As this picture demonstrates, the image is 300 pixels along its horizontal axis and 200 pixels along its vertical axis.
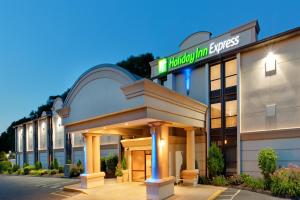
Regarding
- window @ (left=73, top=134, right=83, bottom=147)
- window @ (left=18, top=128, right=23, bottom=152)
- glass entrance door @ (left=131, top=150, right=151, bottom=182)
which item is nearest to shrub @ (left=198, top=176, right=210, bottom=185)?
glass entrance door @ (left=131, top=150, right=151, bottom=182)

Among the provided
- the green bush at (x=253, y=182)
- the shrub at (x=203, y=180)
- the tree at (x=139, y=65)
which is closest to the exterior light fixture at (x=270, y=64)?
the green bush at (x=253, y=182)

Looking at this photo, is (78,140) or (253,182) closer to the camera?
(253,182)

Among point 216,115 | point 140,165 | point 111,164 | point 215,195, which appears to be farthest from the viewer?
point 111,164

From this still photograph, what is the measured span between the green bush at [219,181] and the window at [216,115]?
338 cm

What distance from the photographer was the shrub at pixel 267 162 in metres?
13.8

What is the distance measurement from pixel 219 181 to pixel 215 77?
6.92 metres

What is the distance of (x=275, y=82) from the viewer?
15.1 m

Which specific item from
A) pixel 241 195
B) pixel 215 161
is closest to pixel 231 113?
pixel 215 161

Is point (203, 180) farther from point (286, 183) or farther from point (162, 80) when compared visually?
point (162, 80)

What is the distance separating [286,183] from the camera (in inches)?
497

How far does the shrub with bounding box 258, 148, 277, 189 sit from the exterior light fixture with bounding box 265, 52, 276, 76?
445cm

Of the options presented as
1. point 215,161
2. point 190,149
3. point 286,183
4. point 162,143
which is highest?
point 162,143

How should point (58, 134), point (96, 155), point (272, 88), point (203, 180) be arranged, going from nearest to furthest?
point (272, 88) → point (203, 180) → point (96, 155) → point (58, 134)

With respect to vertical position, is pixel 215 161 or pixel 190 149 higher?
pixel 190 149
